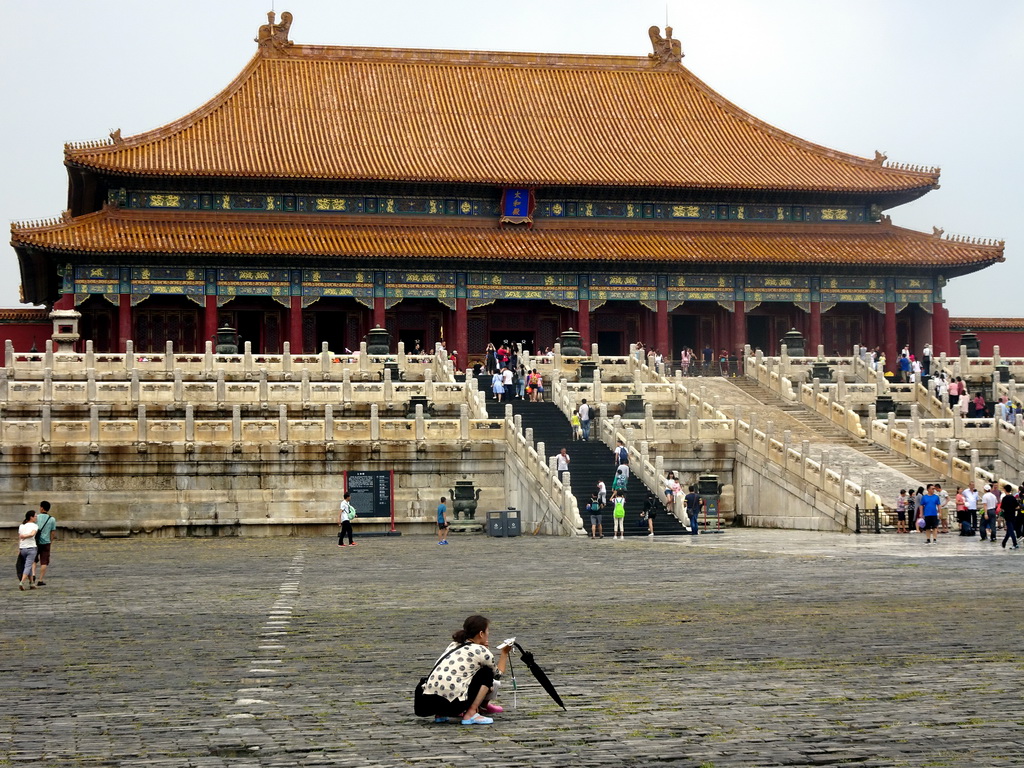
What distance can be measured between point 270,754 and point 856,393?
35608 millimetres

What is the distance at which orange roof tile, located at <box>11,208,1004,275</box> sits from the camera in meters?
57.7

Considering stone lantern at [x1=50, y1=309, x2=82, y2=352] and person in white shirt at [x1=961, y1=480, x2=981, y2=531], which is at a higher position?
stone lantern at [x1=50, y1=309, x2=82, y2=352]

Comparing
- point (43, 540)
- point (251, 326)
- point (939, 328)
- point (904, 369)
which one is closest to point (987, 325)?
point (939, 328)

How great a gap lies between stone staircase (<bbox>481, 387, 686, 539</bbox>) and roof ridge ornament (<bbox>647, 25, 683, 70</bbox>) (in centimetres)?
3245

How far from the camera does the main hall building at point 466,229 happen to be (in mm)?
58781

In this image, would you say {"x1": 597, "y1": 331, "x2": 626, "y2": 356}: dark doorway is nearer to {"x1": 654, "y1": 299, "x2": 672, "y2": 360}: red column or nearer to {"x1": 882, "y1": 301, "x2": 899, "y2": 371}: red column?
{"x1": 654, "y1": 299, "x2": 672, "y2": 360}: red column

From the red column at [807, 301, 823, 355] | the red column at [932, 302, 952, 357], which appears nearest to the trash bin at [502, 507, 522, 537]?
the red column at [807, 301, 823, 355]

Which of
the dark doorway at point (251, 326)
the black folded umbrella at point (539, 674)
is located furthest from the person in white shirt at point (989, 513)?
the dark doorway at point (251, 326)

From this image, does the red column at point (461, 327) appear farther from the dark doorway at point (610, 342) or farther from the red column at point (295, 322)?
the dark doorway at point (610, 342)

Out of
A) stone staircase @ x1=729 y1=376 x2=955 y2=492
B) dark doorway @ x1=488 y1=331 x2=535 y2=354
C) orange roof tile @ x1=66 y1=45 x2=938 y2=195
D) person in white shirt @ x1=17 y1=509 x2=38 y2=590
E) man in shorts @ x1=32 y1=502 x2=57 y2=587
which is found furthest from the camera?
dark doorway @ x1=488 y1=331 x2=535 y2=354

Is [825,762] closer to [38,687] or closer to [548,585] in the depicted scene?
[38,687]

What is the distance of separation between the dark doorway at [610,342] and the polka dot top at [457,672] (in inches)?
2033

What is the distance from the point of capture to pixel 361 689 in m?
13.7

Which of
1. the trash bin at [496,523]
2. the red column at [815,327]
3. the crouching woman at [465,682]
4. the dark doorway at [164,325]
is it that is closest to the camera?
the crouching woman at [465,682]
